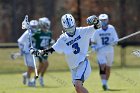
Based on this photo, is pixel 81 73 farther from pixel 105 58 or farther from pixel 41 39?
pixel 41 39

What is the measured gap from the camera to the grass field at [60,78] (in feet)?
57.9

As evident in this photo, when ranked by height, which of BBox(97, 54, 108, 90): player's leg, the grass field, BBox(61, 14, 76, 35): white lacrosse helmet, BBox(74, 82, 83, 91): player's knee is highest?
BBox(61, 14, 76, 35): white lacrosse helmet

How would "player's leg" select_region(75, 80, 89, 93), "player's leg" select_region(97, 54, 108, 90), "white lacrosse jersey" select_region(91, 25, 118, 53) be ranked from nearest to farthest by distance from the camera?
"player's leg" select_region(75, 80, 89, 93) < "player's leg" select_region(97, 54, 108, 90) < "white lacrosse jersey" select_region(91, 25, 118, 53)

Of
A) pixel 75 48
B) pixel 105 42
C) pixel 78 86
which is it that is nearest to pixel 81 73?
pixel 78 86

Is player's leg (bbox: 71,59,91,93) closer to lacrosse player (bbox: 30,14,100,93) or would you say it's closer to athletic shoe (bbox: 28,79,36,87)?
lacrosse player (bbox: 30,14,100,93)

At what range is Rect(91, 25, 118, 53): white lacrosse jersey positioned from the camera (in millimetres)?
18391

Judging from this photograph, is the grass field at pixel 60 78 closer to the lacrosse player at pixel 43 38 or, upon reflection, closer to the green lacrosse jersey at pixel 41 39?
the lacrosse player at pixel 43 38

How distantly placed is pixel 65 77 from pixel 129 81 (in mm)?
3629

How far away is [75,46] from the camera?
13.4 metres

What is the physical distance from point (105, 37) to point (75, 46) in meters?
5.15

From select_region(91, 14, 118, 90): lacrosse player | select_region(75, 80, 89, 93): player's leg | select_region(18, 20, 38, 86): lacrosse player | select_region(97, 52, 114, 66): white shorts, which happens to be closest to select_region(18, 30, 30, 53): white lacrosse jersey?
select_region(18, 20, 38, 86): lacrosse player

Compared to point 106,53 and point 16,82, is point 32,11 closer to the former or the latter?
point 16,82

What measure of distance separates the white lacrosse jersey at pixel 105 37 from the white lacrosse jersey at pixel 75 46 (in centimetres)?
489

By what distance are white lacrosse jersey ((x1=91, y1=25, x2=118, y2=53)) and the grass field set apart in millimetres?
1128
